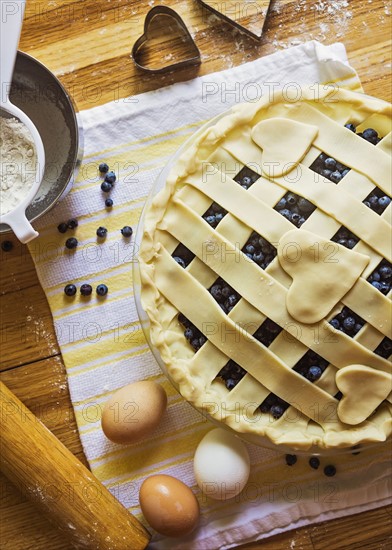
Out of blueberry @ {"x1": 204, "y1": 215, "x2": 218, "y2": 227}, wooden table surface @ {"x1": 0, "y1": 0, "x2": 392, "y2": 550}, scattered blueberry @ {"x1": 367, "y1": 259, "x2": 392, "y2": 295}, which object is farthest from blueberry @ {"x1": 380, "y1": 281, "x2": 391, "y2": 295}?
wooden table surface @ {"x1": 0, "y1": 0, "x2": 392, "y2": 550}

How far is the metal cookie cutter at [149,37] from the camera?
1.57 meters

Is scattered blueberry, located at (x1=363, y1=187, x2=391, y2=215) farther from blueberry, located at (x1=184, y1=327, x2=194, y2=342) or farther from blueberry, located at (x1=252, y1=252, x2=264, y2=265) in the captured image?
blueberry, located at (x1=184, y1=327, x2=194, y2=342)

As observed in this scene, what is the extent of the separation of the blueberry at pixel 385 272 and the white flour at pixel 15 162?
751 millimetres

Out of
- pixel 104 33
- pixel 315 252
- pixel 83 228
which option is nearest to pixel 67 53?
pixel 104 33

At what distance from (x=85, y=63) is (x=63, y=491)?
1.00 meters

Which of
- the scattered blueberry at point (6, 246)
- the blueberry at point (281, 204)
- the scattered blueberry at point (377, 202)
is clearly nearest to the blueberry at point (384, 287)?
the scattered blueberry at point (377, 202)

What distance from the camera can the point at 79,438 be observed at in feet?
5.14

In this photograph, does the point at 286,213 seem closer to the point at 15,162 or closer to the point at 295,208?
the point at 295,208

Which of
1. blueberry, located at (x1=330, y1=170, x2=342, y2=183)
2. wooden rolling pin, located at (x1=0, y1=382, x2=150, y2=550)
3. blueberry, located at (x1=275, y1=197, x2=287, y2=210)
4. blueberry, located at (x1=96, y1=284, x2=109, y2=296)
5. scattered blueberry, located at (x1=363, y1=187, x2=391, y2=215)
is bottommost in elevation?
wooden rolling pin, located at (x1=0, y1=382, x2=150, y2=550)

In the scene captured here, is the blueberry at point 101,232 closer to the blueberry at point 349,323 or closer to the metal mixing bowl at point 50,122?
the metal mixing bowl at point 50,122

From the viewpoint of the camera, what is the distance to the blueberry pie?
1.23 meters

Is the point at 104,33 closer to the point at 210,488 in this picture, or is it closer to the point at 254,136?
the point at 254,136

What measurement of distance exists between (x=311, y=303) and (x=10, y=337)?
76 centimetres

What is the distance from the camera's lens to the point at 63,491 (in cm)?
143
